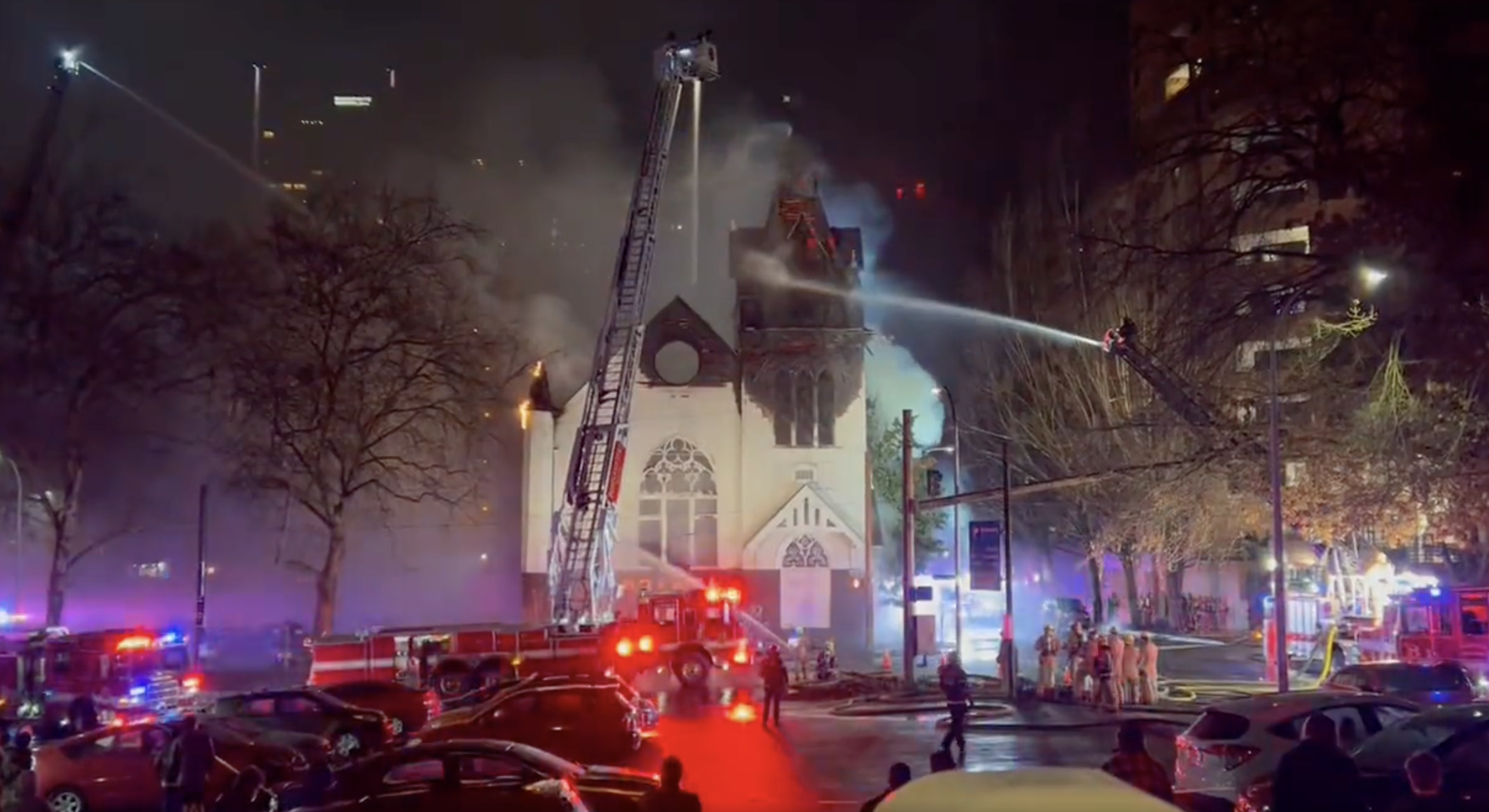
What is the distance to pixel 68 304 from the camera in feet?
125

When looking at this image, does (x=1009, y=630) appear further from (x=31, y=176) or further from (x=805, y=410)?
(x=31, y=176)

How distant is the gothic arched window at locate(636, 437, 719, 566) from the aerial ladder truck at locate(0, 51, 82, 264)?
21.9 metres

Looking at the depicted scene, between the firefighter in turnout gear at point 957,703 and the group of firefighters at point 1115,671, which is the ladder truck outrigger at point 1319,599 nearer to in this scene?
the group of firefighters at point 1115,671

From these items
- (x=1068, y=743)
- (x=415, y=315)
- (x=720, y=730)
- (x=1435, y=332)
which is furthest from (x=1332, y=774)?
(x=415, y=315)

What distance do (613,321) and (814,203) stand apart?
47.2 feet

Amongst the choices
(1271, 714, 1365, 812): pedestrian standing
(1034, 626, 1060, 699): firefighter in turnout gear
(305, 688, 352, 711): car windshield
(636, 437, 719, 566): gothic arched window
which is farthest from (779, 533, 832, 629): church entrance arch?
(1271, 714, 1365, 812): pedestrian standing

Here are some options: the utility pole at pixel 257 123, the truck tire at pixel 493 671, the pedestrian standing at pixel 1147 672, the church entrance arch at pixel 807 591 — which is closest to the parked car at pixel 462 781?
the pedestrian standing at pixel 1147 672

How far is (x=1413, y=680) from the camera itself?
21.5 metres

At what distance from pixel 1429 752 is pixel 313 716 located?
16026 millimetres

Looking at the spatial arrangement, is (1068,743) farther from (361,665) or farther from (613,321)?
(613,321)

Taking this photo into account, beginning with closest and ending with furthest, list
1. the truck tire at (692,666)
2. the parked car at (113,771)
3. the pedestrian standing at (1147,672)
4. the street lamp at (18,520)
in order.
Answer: the parked car at (113,771) → the pedestrian standing at (1147,672) → the truck tire at (692,666) → the street lamp at (18,520)

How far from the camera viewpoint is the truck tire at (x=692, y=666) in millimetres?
32500

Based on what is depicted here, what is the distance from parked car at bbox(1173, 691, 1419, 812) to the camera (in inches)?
513

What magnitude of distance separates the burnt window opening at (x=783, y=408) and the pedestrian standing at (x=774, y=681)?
2407 cm
